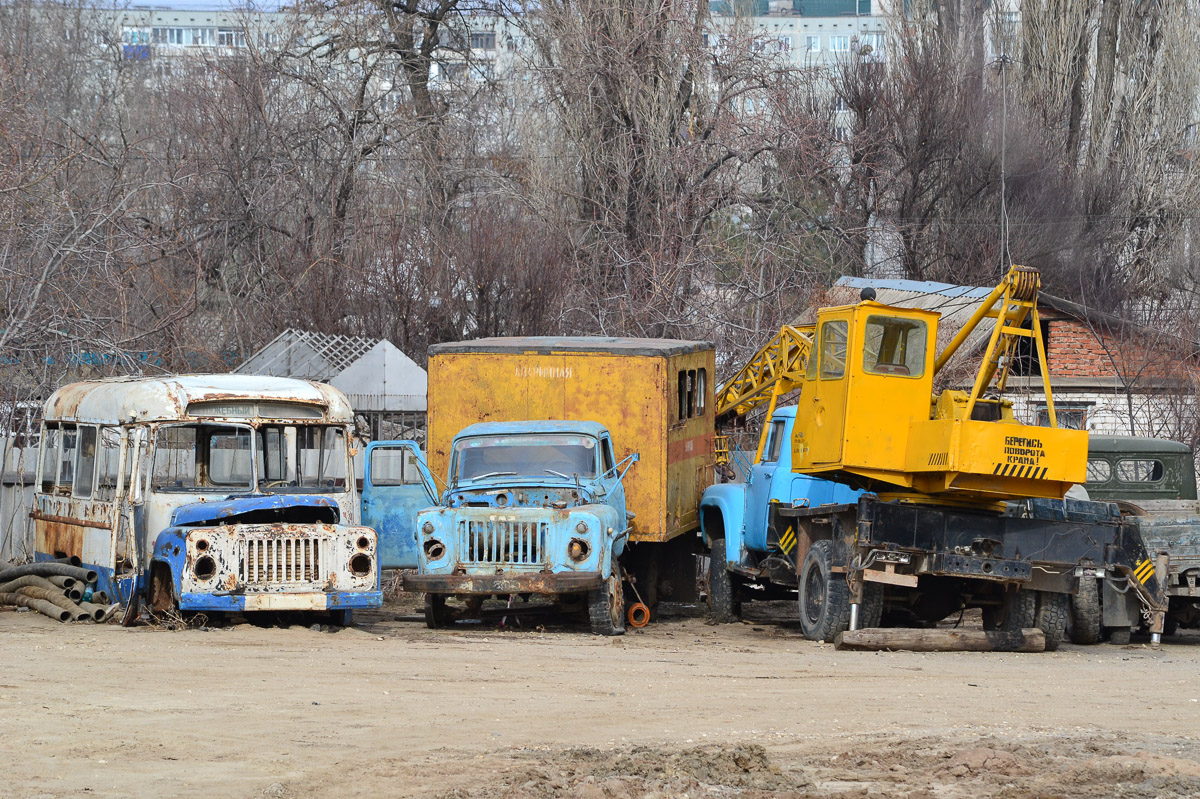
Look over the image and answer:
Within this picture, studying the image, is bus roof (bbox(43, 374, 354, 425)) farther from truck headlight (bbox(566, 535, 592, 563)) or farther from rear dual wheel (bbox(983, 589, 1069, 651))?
rear dual wheel (bbox(983, 589, 1069, 651))

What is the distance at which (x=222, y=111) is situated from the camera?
31.0 m

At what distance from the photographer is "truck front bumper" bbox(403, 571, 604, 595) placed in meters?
13.9

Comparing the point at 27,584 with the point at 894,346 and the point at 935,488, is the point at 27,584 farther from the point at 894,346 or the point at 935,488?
the point at 935,488

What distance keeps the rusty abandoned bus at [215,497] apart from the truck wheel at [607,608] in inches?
81.1

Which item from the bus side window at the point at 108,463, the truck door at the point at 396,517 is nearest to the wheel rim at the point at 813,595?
the truck door at the point at 396,517

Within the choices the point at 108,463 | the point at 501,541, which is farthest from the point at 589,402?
the point at 108,463

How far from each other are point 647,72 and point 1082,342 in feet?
34.7

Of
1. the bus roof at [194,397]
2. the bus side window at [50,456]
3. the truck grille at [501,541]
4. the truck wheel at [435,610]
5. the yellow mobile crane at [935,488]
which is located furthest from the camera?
the bus side window at [50,456]

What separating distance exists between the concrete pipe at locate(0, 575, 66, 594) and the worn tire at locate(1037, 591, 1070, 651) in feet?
31.7

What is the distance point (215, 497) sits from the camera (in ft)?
47.5

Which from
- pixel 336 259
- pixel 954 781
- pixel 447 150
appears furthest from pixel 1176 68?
pixel 954 781

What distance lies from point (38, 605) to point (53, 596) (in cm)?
25

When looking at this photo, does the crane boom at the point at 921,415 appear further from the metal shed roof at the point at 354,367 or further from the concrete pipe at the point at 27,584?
the metal shed roof at the point at 354,367

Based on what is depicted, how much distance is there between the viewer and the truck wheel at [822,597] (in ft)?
45.7
